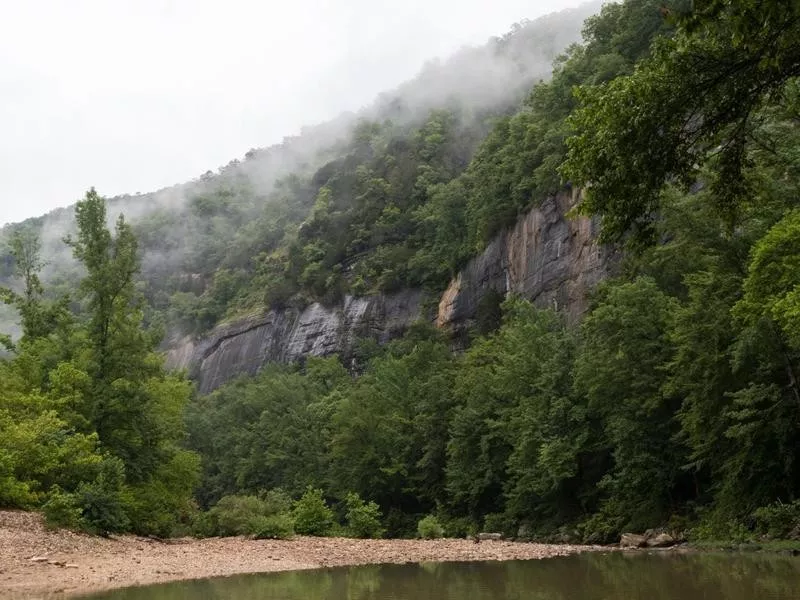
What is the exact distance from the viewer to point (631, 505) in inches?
1132

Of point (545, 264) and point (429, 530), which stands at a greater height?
point (545, 264)

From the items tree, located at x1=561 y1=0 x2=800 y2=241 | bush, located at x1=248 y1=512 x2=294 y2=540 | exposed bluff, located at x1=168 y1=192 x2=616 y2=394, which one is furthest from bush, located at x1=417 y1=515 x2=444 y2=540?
tree, located at x1=561 y1=0 x2=800 y2=241

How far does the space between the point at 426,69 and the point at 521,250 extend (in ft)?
364

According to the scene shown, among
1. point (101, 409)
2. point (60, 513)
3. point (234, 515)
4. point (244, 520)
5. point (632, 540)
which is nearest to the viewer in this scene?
point (60, 513)

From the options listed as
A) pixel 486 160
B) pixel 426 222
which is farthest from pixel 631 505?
pixel 426 222

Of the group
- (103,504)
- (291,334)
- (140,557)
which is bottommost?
(291,334)

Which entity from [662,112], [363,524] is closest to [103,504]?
[363,524]

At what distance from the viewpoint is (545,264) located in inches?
2002

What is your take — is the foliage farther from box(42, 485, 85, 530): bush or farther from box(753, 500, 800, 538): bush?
box(753, 500, 800, 538): bush

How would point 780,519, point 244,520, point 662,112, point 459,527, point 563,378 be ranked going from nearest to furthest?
point 662,112
point 780,519
point 244,520
point 563,378
point 459,527

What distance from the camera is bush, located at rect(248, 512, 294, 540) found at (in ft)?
86.1

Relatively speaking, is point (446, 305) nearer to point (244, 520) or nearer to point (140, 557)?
point (244, 520)

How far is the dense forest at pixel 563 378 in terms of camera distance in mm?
7824

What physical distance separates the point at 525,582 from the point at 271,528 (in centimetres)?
1579
